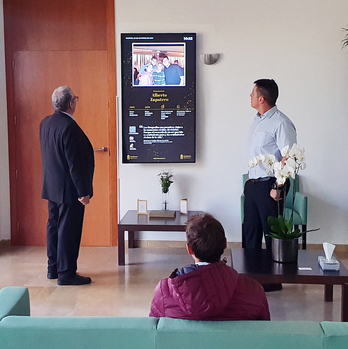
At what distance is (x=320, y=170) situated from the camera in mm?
4523

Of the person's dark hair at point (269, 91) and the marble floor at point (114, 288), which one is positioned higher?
the person's dark hair at point (269, 91)

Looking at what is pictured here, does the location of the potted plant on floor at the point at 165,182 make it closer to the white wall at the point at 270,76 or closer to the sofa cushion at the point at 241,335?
the white wall at the point at 270,76

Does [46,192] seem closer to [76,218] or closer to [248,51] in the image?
[76,218]

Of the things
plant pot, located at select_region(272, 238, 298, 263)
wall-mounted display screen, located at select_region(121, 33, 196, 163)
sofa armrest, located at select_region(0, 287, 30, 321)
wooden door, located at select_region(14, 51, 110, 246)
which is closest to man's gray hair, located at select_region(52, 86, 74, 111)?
wall-mounted display screen, located at select_region(121, 33, 196, 163)

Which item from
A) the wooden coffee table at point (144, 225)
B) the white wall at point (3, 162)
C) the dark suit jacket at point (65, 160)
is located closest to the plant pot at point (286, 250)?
the wooden coffee table at point (144, 225)

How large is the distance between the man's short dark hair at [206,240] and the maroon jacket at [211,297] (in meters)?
0.08

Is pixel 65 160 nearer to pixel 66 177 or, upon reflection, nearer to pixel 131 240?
pixel 66 177

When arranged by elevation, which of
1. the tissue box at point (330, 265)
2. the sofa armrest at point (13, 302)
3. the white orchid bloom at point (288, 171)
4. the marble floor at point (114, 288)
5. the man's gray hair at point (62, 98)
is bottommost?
the marble floor at point (114, 288)

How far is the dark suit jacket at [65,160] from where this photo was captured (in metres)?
3.48

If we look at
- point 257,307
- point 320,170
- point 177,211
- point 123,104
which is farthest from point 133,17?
point 257,307

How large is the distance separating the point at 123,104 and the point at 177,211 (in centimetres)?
123

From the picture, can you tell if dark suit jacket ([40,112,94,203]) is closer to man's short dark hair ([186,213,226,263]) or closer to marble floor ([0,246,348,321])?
marble floor ([0,246,348,321])

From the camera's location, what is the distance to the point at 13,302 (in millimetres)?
1595

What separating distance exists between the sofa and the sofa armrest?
0.17 meters
